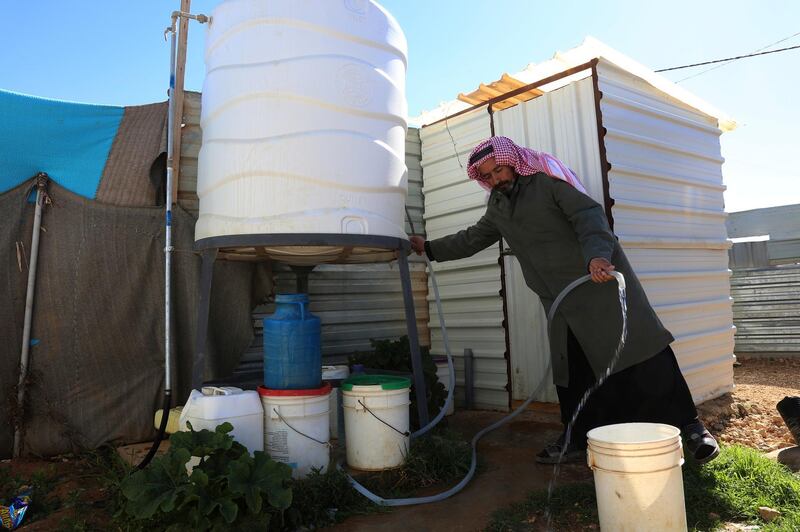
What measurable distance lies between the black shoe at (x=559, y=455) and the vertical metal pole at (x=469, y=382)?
1.63 meters

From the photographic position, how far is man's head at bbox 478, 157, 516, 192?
3.29 meters

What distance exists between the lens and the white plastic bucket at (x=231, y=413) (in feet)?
8.78

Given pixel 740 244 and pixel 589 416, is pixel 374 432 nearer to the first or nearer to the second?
pixel 589 416

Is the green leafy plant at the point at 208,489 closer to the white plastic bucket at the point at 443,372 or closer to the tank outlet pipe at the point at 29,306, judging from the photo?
the tank outlet pipe at the point at 29,306

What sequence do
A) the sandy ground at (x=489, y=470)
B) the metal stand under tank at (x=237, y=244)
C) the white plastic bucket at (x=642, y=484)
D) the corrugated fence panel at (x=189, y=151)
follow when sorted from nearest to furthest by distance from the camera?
the white plastic bucket at (x=642, y=484) < the sandy ground at (x=489, y=470) < the metal stand under tank at (x=237, y=244) < the corrugated fence panel at (x=189, y=151)

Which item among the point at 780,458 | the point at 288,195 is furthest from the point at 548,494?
the point at 288,195

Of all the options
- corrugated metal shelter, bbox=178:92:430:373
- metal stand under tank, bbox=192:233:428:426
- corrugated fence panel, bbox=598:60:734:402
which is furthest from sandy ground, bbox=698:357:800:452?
metal stand under tank, bbox=192:233:428:426

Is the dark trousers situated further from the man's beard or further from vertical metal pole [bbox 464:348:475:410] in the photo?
vertical metal pole [bbox 464:348:475:410]

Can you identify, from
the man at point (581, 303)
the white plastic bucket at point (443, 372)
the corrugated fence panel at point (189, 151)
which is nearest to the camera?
the man at point (581, 303)

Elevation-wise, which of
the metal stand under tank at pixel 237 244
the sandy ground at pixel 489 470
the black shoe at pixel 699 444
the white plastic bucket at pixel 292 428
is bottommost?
the sandy ground at pixel 489 470

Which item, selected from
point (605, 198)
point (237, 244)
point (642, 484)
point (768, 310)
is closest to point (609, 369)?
point (642, 484)

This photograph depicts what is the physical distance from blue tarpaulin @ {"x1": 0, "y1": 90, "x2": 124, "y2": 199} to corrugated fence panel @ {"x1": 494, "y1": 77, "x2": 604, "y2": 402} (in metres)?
3.13

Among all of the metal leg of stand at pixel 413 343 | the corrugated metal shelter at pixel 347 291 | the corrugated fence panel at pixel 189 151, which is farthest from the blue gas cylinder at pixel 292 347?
the corrugated fence panel at pixel 189 151

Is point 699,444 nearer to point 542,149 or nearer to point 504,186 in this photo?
point 504,186
